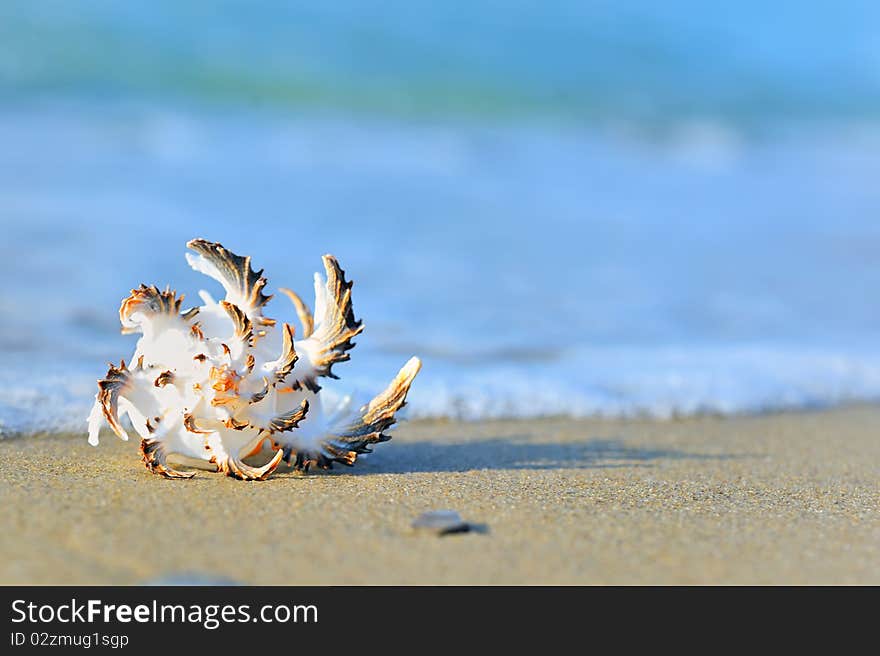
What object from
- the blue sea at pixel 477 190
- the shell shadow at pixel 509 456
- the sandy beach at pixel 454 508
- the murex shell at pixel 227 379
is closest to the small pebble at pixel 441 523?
the sandy beach at pixel 454 508

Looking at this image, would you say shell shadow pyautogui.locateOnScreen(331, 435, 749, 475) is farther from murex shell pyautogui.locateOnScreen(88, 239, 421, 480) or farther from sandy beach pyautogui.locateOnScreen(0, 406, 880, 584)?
murex shell pyautogui.locateOnScreen(88, 239, 421, 480)

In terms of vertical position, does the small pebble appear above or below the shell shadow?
below

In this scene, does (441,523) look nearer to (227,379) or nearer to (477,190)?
(227,379)

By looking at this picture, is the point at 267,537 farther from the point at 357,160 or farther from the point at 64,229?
the point at 357,160

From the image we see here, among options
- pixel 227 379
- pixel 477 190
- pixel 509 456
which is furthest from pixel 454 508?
pixel 477 190

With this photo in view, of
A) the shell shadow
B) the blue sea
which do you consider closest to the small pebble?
the shell shadow

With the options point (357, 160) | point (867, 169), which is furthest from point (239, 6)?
point (867, 169)
